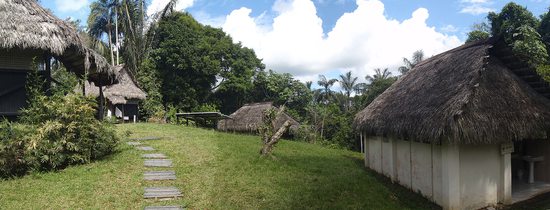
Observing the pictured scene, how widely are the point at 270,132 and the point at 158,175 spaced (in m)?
4.01

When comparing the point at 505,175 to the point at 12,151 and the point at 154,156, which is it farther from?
the point at 12,151

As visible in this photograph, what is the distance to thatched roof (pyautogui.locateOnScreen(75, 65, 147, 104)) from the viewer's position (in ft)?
78.5

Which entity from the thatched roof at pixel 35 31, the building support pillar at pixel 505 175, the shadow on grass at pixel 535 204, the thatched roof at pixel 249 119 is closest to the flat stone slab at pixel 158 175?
the thatched roof at pixel 35 31

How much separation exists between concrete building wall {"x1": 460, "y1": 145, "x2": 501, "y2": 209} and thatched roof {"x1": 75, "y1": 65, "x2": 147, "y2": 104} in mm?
20065

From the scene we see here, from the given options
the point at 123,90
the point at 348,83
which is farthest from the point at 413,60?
the point at 123,90

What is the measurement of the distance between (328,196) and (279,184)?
115 centimetres

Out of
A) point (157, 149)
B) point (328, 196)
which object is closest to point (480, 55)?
point (328, 196)

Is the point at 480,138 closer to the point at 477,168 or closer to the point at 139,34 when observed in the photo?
the point at 477,168

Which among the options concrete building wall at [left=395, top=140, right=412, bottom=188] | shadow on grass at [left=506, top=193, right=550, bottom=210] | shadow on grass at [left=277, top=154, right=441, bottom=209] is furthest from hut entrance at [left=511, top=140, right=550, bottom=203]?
shadow on grass at [left=277, top=154, right=441, bottom=209]

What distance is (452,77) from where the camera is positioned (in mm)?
9500

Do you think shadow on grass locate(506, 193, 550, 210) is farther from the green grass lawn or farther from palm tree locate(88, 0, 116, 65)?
palm tree locate(88, 0, 116, 65)

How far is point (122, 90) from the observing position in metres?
24.3

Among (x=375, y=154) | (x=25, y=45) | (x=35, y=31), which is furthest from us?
(x=375, y=154)

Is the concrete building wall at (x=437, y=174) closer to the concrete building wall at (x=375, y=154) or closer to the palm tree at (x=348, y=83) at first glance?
the concrete building wall at (x=375, y=154)
